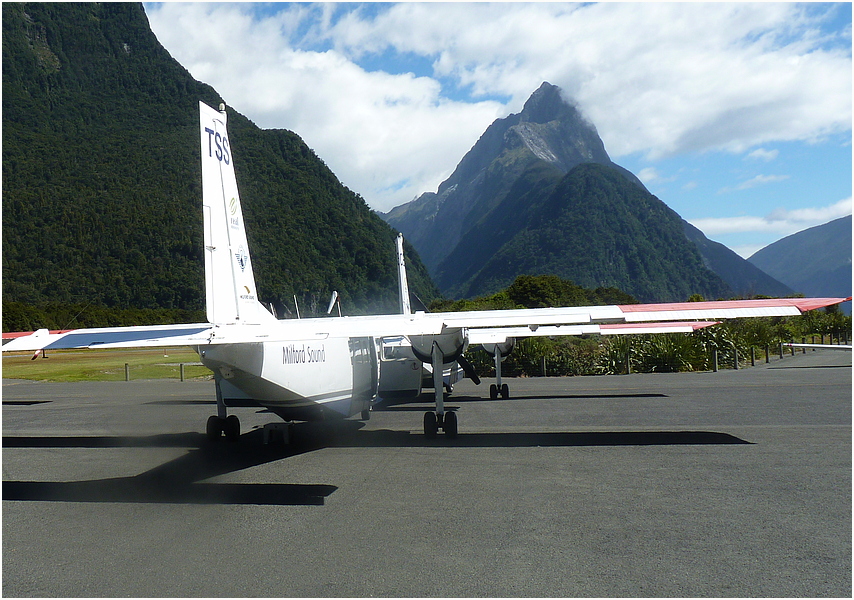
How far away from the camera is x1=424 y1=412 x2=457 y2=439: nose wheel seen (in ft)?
36.0

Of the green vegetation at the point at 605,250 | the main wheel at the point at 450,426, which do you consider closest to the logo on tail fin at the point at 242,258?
the main wheel at the point at 450,426

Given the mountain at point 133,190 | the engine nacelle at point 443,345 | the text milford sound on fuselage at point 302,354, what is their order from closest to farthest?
the text milford sound on fuselage at point 302,354, the engine nacelle at point 443,345, the mountain at point 133,190

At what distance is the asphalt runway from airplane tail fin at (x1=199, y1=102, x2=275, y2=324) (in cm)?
160

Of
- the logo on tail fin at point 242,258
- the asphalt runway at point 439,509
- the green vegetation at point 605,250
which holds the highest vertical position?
the green vegetation at point 605,250

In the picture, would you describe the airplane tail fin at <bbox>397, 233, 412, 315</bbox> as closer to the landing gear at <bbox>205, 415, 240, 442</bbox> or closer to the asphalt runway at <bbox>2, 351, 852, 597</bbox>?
the asphalt runway at <bbox>2, 351, 852, 597</bbox>

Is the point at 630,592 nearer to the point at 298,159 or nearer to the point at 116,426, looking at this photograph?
the point at 116,426

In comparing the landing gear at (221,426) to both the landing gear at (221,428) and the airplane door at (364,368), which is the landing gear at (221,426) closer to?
the landing gear at (221,428)

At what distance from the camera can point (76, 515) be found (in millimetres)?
6715

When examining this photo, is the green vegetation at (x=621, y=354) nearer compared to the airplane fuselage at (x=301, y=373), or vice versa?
the airplane fuselage at (x=301, y=373)

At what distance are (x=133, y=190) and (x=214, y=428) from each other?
10108 centimetres

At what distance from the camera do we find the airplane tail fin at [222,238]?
8500 mm

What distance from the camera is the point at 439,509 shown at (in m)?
6.70

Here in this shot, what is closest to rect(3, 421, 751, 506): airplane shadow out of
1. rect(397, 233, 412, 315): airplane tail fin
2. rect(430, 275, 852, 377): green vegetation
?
rect(397, 233, 412, 315): airplane tail fin

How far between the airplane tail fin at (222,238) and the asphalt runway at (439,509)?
1.60 m
